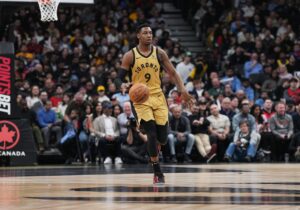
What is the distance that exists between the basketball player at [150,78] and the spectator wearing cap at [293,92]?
38.4ft

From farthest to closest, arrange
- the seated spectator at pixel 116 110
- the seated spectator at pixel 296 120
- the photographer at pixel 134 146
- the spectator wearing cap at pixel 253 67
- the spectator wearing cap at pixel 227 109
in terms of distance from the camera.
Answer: the spectator wearing cap at pixel 253 67 → the spectator wearing cap at pixel 227 109 → the seated spectator at pixel 296 120 → the seated spectator at pixel 116 110 → the photographer at pixel 134 146

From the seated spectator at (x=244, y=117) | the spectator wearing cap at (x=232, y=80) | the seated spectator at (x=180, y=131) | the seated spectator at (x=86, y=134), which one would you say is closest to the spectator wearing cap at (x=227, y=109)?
the seated spectator at (x=244, y=117)

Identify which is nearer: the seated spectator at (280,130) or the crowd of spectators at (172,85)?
the crowd of spectators at (172,85)

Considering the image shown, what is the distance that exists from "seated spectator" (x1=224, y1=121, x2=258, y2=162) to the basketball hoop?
6.87 meters

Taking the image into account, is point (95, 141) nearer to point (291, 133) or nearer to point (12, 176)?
point (291, 133)

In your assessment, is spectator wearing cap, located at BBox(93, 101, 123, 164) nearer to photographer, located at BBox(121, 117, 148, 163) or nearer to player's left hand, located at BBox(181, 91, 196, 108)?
photographer, located at BBox(121, 117, 148, 163)

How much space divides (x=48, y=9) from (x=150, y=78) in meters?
4.81

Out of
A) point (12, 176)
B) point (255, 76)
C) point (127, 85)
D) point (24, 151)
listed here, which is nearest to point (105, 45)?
point (255, 76)

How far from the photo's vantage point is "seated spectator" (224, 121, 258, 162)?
2211cm

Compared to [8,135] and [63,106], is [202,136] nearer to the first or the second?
[63,106]

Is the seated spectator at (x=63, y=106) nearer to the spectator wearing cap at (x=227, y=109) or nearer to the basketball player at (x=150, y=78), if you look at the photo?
the spectator wearing cap at (x=227, y=109)

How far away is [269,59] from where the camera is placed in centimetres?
2712

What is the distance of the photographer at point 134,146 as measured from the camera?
69.2ft

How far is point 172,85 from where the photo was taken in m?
25.5
